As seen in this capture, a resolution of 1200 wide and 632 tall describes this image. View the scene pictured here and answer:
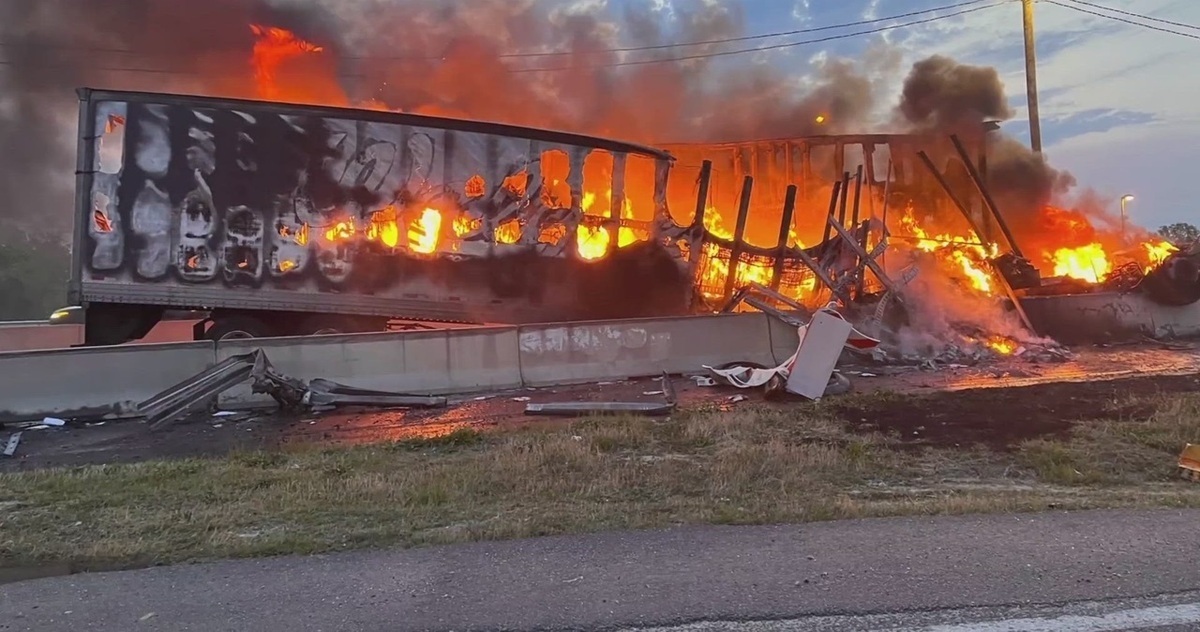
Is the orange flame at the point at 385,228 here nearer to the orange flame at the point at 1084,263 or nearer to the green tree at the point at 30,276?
the orange flame at the point at 1084,263

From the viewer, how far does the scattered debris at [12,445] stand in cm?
668

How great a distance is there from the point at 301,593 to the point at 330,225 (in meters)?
8.34

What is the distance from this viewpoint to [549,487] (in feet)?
15.8

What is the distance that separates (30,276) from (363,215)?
30894 mm

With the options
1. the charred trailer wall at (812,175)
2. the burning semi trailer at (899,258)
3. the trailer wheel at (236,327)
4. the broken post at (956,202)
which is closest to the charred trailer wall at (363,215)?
the trailer wheel at (236,327)

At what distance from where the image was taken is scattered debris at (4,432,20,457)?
6680 mm

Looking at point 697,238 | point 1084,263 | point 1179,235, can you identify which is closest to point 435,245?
point 697,238

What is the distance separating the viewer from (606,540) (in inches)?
145

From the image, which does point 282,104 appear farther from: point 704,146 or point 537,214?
point 704,146

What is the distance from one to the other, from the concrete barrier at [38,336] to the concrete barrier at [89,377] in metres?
4.74

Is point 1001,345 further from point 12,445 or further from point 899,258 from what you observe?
point 12,445

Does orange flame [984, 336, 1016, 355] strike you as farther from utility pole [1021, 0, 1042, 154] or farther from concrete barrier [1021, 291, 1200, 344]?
utility pole [1021, 0, 1042, 154]

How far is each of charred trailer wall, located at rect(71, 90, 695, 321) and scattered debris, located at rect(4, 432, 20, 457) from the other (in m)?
3.24

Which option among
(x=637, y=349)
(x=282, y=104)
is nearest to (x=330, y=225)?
(x=282, y=104)
